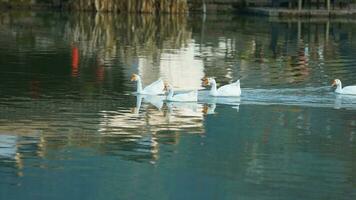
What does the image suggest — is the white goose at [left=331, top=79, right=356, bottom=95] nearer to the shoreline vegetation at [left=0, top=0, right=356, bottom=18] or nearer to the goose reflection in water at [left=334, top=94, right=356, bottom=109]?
the goose reflection in water at [left=334, top=94, right=356, bottom=109]

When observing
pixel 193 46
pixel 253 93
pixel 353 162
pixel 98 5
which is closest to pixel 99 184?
pixel 353 162

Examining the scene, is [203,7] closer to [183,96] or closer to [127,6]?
[127,6]

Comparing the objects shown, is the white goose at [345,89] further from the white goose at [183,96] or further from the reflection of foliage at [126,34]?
the reflection of foliage at [126,34]

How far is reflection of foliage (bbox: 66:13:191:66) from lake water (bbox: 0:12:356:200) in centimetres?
24

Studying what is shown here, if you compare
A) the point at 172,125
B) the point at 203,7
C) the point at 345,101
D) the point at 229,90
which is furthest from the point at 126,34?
the point at 172,125

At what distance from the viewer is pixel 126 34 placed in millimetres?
41281

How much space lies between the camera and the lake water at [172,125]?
44.3 ft

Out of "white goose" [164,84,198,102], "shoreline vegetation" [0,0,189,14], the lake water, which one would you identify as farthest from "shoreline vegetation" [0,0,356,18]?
"white goose" [164,84,198,102]

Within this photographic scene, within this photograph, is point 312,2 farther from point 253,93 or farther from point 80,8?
point 253,93

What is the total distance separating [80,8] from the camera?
59469 mm

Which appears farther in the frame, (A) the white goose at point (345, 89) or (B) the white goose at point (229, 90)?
(A) the white goose at point (345, 89)

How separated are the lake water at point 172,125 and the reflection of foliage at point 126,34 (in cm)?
24

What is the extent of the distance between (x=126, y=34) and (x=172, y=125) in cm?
2357

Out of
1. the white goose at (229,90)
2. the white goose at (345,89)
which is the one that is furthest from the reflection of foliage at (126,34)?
the white goose at (345,89)
